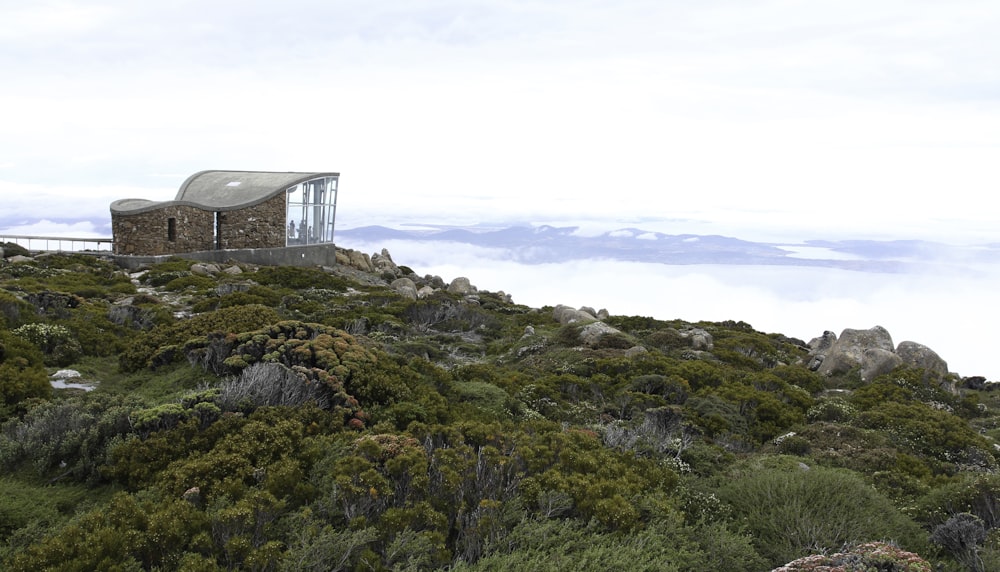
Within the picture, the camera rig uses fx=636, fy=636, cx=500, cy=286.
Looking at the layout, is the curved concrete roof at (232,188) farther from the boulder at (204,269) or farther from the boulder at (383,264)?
the boulder at (383,264)

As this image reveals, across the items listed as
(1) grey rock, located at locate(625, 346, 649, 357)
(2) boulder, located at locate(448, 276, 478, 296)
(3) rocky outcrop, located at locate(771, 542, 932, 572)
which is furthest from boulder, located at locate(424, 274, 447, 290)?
(3) rocky outcrop, located at locate(771, 542, 932, 572)

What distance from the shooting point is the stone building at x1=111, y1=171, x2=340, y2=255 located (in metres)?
24.7

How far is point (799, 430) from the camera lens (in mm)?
10211

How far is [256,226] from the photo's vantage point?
28.2 m

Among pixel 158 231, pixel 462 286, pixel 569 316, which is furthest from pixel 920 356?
pixel 158 231

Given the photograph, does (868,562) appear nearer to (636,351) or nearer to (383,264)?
(636,351)

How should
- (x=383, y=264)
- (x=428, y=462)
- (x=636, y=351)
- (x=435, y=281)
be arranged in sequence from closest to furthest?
(x=428, y=462), (x=636, y=351), (x=435, y=281), (x=383, y=264)

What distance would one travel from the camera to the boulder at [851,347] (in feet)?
56.1

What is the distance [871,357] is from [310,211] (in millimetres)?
24354

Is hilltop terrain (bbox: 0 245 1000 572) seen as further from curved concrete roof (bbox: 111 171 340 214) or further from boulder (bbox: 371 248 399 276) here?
boulder (bbox: 371 248 399 276)

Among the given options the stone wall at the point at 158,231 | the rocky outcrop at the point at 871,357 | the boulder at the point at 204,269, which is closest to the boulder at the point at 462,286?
the boulder at the point at 204,269

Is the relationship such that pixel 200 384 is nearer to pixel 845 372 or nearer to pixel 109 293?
pixel 109 293

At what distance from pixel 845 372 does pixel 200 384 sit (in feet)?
51.6

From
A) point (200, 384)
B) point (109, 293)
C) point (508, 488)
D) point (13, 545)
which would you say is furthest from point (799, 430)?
point (109, 293)
